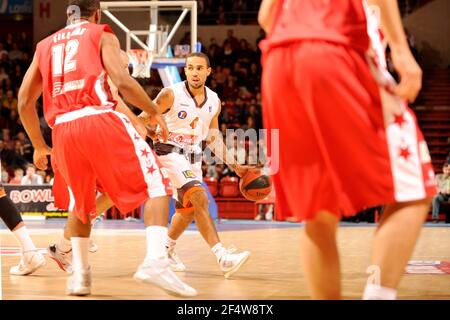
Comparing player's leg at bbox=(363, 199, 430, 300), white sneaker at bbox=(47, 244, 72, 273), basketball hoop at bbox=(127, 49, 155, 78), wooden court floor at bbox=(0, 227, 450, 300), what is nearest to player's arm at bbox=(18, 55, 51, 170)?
wooden court floor at bbox=(0, 227, 450, 300)

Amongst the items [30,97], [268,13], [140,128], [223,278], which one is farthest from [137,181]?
[223,278]

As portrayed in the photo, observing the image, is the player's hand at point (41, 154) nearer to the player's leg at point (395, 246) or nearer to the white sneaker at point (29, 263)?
the white sneaker at point (29, 263)

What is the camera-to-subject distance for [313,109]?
2.72m

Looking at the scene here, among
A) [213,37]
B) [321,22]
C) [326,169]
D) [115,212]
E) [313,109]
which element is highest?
[213,37]

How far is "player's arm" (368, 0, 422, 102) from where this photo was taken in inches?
107

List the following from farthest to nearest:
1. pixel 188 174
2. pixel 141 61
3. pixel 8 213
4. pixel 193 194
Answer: pixel 141 61 → pixel 188 174 → pixel 193 194 → pixel 8 213

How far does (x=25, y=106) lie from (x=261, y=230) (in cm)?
749

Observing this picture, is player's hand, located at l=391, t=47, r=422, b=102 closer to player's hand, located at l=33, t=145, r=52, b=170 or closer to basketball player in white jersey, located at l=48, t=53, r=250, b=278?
player's hand, located at l=33, t=145, r=52, b=170

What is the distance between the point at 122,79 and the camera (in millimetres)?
4203

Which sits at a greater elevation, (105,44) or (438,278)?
(105,44)

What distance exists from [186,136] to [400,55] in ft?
12.6

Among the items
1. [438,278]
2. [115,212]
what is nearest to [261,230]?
[115,212]

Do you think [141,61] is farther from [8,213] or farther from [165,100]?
[8,213]
